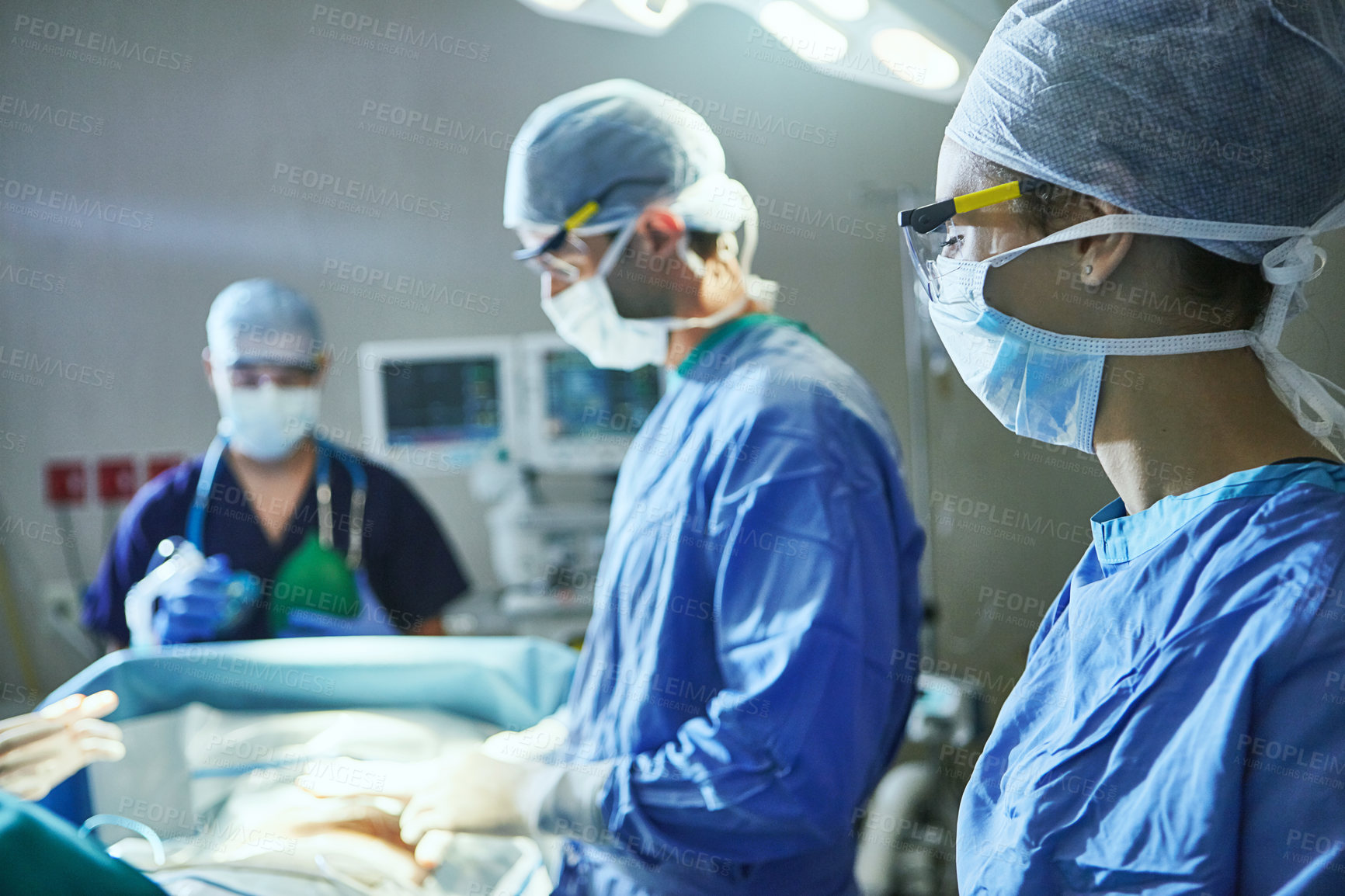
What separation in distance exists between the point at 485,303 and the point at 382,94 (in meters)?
0.77

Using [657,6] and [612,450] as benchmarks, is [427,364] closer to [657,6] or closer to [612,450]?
[612,450]

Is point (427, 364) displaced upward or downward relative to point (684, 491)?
upward

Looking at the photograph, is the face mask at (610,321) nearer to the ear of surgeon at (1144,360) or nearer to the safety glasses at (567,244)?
the safety glasses at (567,244)

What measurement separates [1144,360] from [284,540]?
6.47 feet

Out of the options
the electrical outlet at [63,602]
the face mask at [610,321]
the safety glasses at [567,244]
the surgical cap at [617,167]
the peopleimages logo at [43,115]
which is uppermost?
the peopleimages logo at [43,115]

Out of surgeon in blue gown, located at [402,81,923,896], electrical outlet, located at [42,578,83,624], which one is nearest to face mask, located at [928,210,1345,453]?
surgeon in blue gown, located at [402,81,923,896]

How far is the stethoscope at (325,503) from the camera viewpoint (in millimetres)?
2221

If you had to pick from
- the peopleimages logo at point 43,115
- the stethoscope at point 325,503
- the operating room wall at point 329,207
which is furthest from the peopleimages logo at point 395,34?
the stethoscope at point 325,503

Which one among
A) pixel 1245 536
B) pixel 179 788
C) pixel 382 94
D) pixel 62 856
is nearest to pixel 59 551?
pixel 382 94

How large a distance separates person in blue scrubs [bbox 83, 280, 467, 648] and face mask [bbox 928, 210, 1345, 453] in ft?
5.32

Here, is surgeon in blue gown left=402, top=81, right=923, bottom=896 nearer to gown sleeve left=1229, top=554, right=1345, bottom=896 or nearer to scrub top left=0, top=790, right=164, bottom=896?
scrub top left=0, top=790, right=164, bottom=896

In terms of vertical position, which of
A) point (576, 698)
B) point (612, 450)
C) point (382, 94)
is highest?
point (382, 94)

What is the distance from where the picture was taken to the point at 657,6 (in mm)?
1671

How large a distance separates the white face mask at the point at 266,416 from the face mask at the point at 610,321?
1059 mm
